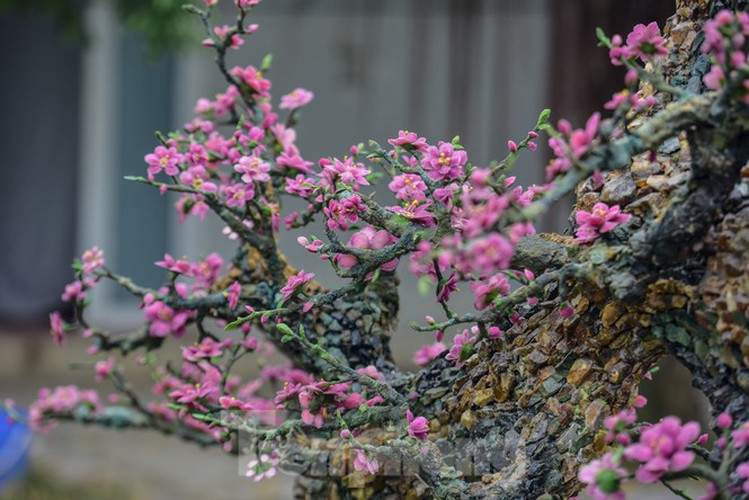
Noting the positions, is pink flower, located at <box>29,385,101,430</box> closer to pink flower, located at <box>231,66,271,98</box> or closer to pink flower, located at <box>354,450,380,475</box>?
pink flower, located at <box>231,66,271,98</box>

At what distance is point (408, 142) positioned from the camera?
4.32 feet

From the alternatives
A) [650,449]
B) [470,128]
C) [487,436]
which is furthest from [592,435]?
[470,128]

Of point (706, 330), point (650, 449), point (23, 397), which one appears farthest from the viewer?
point (23, 397)

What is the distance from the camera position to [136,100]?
240 inches

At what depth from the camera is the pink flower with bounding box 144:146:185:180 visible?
1476 mm

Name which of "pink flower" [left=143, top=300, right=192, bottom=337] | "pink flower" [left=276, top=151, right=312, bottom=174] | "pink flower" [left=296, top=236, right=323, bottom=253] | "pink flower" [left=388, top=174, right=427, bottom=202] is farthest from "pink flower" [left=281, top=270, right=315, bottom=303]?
"pink flower" [left=143, top=300, right=192, bottom=337]

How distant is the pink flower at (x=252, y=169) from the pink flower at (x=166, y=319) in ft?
1.23

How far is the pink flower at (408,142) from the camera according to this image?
1.31 m

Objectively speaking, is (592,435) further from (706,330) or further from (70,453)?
(70,453)

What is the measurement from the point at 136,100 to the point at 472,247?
5.56 m

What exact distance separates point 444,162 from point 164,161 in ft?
1.57

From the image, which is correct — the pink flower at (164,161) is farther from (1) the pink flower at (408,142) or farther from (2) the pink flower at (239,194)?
(1) the pink flower at (408,142)

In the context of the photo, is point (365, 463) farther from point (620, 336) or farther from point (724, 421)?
point (724, 421)

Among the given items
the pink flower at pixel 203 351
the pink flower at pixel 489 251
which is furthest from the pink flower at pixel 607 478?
the pink flower at pixel 203 351
